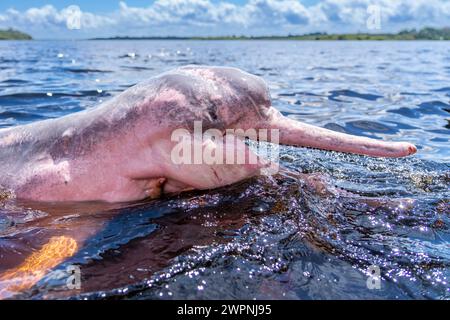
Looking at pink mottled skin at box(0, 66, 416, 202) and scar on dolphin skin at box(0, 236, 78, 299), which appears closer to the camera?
scar on dolphin skin at box(0, 236, 78, 299)

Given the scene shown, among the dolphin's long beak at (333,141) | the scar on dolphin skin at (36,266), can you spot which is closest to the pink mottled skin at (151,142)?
the dolphin's long beak at (333,141)

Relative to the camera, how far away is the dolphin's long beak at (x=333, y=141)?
13.4 feet

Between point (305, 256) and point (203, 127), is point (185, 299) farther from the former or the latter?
point (203, 127)

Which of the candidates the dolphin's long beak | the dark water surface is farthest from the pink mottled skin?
the dark water surface

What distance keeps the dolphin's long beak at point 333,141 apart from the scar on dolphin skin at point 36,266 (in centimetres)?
200

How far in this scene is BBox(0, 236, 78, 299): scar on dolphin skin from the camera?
3.00 m

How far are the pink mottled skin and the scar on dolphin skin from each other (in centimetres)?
80

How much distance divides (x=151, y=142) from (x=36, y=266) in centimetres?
140

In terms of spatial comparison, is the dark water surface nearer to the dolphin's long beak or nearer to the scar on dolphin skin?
the scar on dolphin skin

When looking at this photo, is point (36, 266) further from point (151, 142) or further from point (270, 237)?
point (270, 237)

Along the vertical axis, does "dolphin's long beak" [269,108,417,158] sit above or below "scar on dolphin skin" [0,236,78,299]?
above

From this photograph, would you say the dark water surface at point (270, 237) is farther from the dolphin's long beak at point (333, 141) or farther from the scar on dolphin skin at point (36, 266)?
the dolphin's long beak at point (333, 141)

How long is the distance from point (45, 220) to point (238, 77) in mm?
2023
